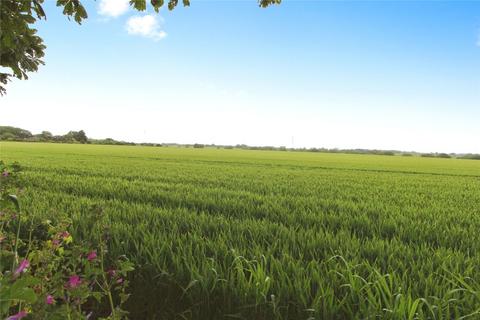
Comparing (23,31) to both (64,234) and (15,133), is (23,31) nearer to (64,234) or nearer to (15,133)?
(64,234)

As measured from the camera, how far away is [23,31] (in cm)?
325

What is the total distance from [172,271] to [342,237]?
78.2 inches

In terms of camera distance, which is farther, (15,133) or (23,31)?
(15,133)

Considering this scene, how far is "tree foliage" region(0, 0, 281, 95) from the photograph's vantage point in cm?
319

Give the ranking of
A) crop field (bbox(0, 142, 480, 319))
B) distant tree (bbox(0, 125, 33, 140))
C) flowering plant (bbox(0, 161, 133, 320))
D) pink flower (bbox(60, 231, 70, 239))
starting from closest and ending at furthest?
flowering plant (bbox(0, 161, 133, 320))
pink flower (bbox(60, 231, 70, 239))
crop field (bbox(0, 142, 480, 319))
distant tree (bbox(0, 125, 33, 140))

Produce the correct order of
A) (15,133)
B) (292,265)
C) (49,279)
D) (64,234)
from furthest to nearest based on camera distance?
(15,133) → (292,265) → (64,234) → (49,279)

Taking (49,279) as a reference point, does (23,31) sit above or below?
above

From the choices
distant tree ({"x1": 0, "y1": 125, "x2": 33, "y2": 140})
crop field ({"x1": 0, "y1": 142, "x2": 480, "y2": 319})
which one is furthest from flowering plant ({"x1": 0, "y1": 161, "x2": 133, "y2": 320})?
distant tree ({"x1": 0, "y1": 125, "x2": 33, "y2": 140})

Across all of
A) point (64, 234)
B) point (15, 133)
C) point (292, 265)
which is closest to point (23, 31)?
point (64, 234)

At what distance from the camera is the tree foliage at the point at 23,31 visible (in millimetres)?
3191

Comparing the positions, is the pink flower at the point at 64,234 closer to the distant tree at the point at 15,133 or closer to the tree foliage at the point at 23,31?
the tree foliage at the point at 23,31

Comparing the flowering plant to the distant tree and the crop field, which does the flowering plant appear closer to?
the crop field

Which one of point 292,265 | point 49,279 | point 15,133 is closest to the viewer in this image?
point 49,279

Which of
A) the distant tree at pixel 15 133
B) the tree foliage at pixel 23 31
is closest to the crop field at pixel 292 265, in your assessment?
the tree foliage at pixel 23 31
